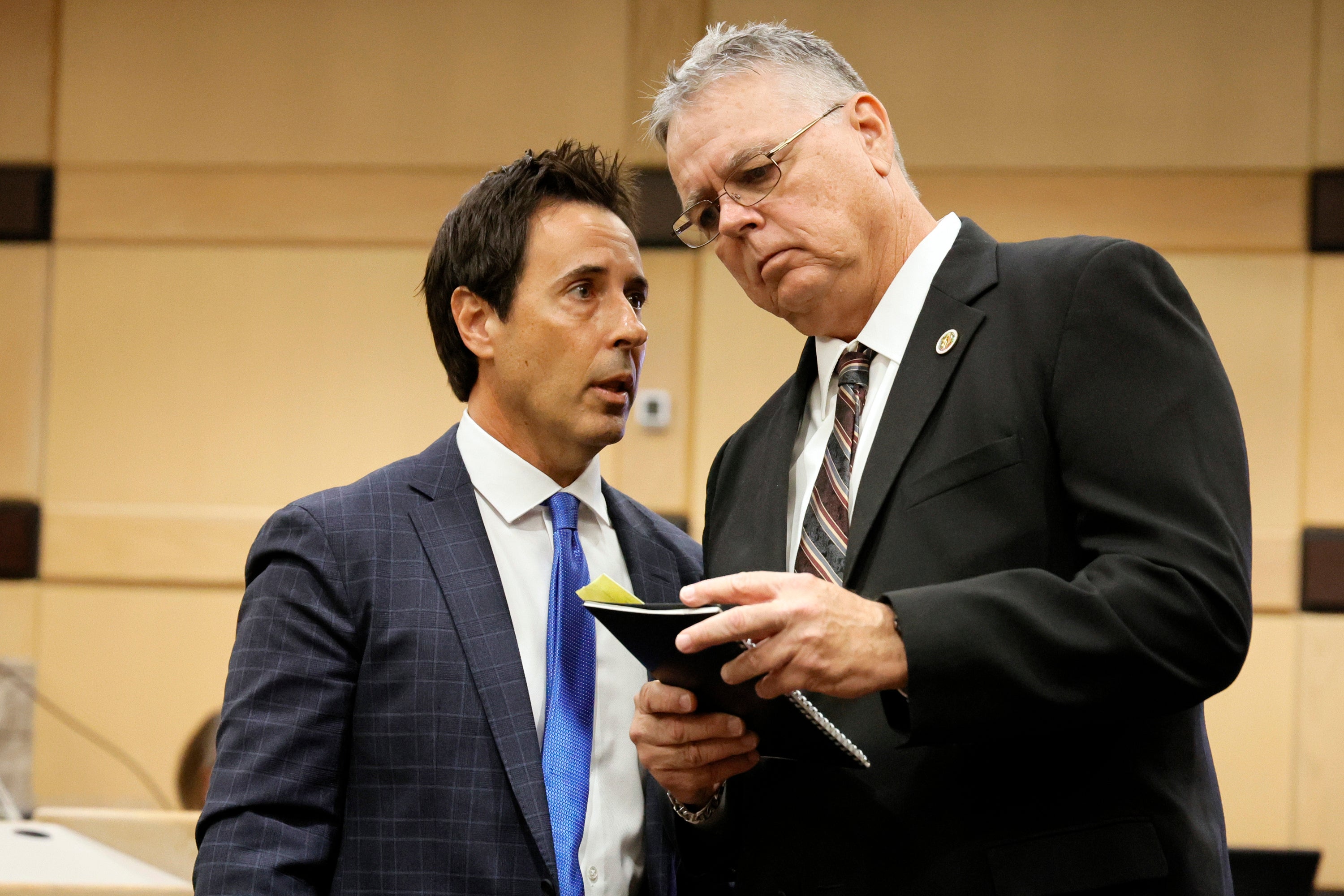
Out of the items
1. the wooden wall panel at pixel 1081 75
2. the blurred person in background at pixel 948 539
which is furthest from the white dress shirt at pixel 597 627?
the wooden wall panel at pixel 1081 75

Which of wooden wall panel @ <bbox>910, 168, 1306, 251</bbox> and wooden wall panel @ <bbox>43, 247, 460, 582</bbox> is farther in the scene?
wooden wall panel @ <bbox>43, 247, 460, 582</bbox>

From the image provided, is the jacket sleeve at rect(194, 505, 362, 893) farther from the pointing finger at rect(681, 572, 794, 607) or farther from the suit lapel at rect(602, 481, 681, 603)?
the pointing finger at rect(681, 572, 794, 607)

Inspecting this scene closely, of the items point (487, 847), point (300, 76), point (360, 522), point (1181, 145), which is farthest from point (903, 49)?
point (487, 847)

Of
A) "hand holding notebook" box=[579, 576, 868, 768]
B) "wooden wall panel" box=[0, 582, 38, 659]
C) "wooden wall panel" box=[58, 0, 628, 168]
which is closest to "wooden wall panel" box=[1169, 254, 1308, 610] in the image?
"wooden wall panel" box=[58, 0, 628, 168]

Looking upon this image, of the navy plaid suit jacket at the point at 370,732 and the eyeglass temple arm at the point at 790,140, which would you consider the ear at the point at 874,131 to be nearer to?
the eyeglass temple arm at the point at 790,140

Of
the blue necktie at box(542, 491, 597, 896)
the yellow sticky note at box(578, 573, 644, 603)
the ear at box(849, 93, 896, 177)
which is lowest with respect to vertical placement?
the blue necktie at box(542, 491, 597, 896)

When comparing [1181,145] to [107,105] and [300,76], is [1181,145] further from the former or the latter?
[107,105]

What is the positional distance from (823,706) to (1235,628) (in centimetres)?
44

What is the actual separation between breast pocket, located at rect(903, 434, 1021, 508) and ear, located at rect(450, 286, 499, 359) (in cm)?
80

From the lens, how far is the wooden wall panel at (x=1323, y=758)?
3.67m

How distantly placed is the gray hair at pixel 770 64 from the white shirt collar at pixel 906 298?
0.14 m

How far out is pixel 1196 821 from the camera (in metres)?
1.16

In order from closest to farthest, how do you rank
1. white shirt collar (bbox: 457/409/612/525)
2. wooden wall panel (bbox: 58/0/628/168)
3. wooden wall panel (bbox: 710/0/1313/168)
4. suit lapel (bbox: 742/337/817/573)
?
suit lapel (bbox: 742/337/817/573), white shirt collar (bbox: 457/409/612/525), wooden wall panel (bbox: 710/0/1313/168), wooden wall panel (bbox: 58/0/628/168)

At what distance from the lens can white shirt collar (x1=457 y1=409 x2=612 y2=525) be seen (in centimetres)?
171
